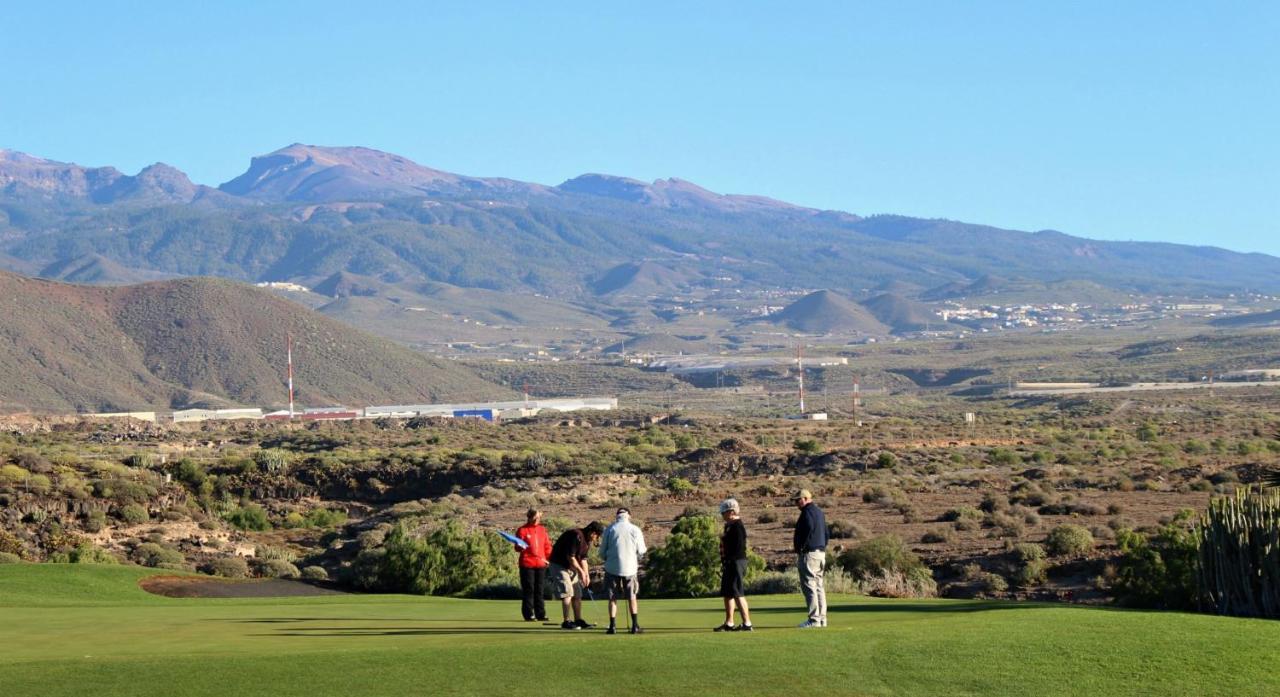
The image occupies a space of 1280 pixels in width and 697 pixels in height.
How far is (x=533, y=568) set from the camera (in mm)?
18609

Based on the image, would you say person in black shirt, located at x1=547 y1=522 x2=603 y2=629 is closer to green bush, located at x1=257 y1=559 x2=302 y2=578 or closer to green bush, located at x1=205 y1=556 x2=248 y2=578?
green bush, located at x1=257 y1=559 x2=302 y2=578

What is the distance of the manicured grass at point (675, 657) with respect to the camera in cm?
1299

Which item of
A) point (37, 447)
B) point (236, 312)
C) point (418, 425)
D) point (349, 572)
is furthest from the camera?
point (236, 312)

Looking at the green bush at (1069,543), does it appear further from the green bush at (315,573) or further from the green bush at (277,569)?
the green bush at (277,569)

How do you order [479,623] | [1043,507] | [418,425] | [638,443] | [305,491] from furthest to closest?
[418,425], [638,443], [305,491], [1043,507], [479,623]

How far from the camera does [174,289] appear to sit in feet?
458

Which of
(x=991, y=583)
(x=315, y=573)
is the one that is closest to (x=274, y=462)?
(x=315, y=573)

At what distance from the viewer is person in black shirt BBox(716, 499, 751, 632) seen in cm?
1634

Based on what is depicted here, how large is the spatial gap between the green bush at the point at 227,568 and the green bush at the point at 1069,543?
14019 mm

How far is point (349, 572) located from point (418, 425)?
63.5 meters

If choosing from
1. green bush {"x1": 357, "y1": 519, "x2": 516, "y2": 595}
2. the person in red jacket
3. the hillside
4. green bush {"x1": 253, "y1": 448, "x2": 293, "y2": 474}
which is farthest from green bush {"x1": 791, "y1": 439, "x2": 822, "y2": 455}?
the hillside

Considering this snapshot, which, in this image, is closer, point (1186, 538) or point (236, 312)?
point (1186, 538)

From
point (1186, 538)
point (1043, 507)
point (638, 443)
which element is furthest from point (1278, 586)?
point (638, 443)

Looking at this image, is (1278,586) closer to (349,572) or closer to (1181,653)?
(1181,653)
